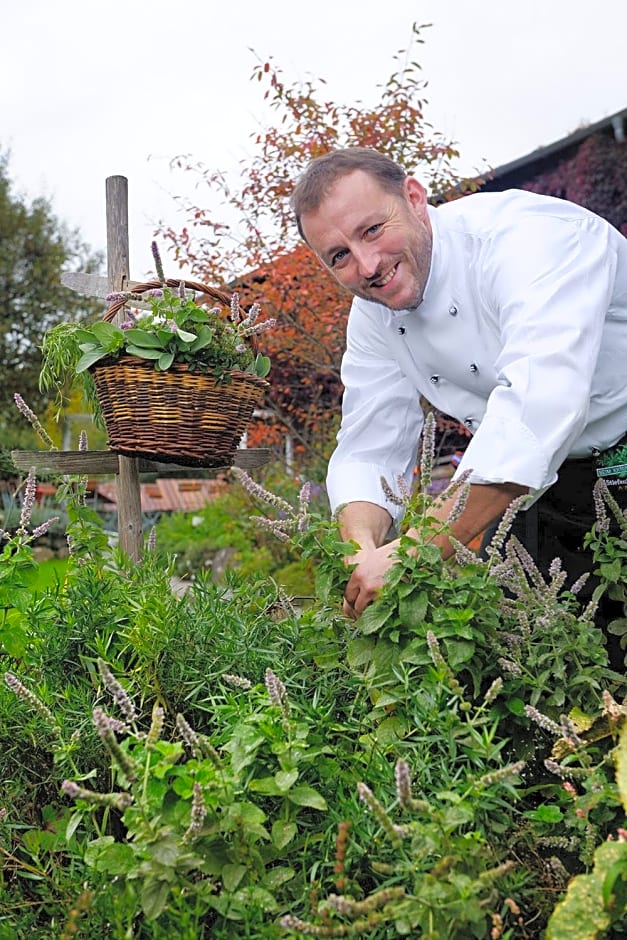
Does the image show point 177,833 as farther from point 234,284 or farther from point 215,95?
point 215,95

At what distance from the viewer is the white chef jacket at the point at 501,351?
178 cm

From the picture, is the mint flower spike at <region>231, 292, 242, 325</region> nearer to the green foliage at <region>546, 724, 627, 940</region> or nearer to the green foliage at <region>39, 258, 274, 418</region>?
the green foliage at <region>39, 258, 274, 418</region>

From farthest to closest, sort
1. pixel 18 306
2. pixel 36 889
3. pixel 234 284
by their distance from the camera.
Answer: pixel 18 306
pixel 234 284
pixel 36 889

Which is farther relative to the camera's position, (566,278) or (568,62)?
(568,62)

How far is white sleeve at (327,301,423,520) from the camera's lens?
2430mm

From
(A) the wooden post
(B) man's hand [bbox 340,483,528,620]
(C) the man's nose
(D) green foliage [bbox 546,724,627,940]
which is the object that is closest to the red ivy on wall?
(A) the wooden post

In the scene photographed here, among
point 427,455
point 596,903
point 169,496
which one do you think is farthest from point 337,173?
point 169,496

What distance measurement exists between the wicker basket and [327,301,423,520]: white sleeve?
323 mm

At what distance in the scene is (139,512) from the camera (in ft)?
9.91

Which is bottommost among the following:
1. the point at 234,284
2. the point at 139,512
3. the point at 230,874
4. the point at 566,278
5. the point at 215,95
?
the point at 230,874

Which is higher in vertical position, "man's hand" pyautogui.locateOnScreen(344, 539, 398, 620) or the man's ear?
the man's ear

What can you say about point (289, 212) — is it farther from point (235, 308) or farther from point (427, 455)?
point (427, 455)

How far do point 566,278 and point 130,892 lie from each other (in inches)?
56.7

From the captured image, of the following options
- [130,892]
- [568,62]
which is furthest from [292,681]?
[568,62]
